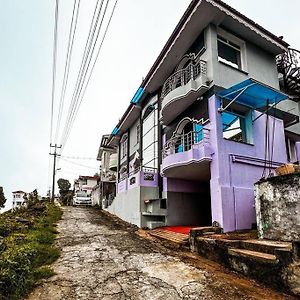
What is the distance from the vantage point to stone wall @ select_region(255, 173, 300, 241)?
5152 millimetres

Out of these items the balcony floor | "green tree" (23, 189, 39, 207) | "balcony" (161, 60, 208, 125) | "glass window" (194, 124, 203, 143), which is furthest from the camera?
"green tree" (23, 189, 39, 207)

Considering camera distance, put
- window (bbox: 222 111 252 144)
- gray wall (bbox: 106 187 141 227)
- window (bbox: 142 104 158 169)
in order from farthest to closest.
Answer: window (bbox: 142 104 158 169) → gray wall (bbox: 106 187 141 227) → window (bbox: 222 111 252 144)

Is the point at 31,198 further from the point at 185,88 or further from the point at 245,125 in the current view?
the point at 245,125

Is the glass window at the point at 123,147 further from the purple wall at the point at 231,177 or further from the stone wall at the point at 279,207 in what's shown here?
the stone wall at the point at 279,207

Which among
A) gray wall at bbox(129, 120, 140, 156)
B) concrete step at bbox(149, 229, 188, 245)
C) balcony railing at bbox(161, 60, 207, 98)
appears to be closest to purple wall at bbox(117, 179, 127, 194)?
gray wall at bbox(129, 120, 140, 156)

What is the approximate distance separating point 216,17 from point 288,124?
6526 millimetres

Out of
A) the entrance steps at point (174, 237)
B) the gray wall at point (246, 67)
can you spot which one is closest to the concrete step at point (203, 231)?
the entrance steps at point (174, 237)

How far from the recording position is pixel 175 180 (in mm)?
11969

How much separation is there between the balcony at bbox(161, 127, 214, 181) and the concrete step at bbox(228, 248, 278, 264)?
155 inches

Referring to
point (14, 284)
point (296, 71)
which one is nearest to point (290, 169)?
point (14, 284)

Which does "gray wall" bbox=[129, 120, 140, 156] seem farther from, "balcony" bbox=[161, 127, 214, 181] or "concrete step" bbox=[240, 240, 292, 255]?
"concrete step" bbox=[240, 240, 292, 255]

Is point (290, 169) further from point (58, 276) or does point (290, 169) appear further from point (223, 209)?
point (58, 276)

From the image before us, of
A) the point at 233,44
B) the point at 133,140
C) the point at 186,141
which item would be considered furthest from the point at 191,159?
the point at 133,140

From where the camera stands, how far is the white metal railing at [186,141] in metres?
9.30
